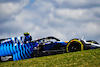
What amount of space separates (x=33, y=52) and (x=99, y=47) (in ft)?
14.3

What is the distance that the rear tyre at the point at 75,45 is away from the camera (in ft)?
33.9

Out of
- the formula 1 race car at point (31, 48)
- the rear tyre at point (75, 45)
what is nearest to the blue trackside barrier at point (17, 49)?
the formula 1 race car at point (31, 48)

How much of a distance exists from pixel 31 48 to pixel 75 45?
9.51ft

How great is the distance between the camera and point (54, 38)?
11.6 m

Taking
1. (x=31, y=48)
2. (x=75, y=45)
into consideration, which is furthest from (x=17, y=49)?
(x=75, y=45)

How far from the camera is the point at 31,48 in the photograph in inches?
427

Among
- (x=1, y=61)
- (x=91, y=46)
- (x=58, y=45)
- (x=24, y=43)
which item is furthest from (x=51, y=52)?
(x=1, y=61)

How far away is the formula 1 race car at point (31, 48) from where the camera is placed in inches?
414

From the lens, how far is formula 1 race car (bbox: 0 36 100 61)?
34.5 feet

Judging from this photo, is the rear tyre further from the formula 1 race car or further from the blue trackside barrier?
the blue trackside barrier

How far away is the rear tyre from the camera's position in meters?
10.3

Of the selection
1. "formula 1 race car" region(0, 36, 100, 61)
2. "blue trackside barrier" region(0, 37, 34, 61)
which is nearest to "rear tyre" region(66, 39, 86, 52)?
"formula 1 race car" region(0, 36, 100, 61)

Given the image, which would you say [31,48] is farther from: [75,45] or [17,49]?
[75,45]

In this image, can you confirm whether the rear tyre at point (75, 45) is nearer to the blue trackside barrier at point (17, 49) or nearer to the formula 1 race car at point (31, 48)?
the formula 1 race car at point (31, 48)
